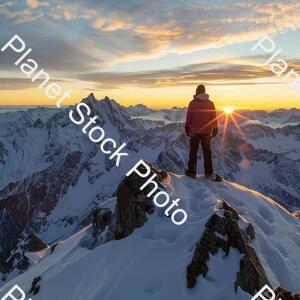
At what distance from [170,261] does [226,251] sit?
5.54ft

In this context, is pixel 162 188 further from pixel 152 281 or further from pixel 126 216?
pixel 152 281

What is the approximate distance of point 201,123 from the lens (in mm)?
20484

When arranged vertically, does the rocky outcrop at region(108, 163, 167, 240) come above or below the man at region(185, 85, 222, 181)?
below

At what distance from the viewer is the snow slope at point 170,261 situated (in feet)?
40.7

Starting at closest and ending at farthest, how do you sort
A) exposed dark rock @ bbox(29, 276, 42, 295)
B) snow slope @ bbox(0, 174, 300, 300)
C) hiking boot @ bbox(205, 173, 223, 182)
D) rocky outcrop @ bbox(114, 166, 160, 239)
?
snow slope @ bbox(0, 174, 300, 300)
rocky outcrop @ bbox(114, 166, 160, 239)
exposed dark rock @ bbox(29, 276, 42, 295)
hiking boot @ bbox(205, 173, 223, 182)

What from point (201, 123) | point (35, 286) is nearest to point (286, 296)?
point (35, 286)

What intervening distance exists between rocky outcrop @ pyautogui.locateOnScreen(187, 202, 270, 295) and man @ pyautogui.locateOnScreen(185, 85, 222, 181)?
22.5ft

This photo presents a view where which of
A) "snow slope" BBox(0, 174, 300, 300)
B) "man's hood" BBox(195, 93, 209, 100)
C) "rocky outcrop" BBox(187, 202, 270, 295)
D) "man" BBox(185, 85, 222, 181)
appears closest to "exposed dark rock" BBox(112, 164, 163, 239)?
"snow slope" BBox(0, 174, 300, 300)

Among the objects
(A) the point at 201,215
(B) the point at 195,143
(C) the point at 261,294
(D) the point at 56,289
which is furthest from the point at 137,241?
(B) the point at 195,143

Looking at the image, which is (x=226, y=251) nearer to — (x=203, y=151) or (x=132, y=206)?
(x=132, y=206)

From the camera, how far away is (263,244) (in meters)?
16.1

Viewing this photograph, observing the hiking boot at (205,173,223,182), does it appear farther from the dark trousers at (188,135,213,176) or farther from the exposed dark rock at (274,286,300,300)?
the exposed dark rock at (274,286,300,300)

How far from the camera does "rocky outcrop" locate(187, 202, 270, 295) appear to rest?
490 inches

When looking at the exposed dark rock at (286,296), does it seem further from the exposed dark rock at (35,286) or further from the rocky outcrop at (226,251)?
the exposed dark rock at (35,286)
